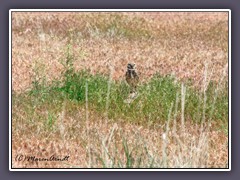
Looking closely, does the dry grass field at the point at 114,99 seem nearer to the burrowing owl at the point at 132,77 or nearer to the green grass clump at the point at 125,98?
the green grass clump at the point at 125,98

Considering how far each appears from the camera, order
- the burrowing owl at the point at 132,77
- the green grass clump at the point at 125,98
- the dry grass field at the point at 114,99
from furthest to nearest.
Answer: the burrowing owl at the point at 132,77
the green grass clump at the point at 125,98
the dry grass field at the point at 114,99

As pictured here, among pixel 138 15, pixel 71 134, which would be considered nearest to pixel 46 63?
pixel 71 134

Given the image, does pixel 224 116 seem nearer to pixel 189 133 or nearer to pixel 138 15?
pixel 189 133

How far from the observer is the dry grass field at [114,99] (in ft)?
30.1

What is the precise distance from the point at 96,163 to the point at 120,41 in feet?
21.8

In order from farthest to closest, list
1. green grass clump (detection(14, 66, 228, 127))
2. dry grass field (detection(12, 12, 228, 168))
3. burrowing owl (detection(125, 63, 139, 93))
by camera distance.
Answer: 1. burrowing owl (detection(125, 63, 139, 93))
2. green grass clump (detection(14, 66, 228, 127))
3. dry grass field (detection(12, 12, 228, 168))

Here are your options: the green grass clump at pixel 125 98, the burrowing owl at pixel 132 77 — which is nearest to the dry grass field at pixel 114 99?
the green grass clump at pixel 125 98

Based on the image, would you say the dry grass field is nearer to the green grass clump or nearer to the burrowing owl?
the green grass clump

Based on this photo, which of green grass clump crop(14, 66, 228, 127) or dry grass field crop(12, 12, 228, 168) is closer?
dry grass field crop(12, 12, 228, 168)

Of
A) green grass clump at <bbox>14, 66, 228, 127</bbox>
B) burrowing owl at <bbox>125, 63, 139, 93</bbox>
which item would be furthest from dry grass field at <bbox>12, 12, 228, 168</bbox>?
burrowing owl at <bbox>125, 63, 139, 93</bbox>

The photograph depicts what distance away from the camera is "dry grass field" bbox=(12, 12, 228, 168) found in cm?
919

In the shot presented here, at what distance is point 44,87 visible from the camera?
11344mm

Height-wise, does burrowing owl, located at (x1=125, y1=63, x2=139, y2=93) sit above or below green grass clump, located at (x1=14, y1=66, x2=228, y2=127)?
above

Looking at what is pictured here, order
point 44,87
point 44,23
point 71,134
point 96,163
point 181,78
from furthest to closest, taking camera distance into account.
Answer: point 44,23 < point 181,78 < point 44,87 < point 71,134 < point 96,163
